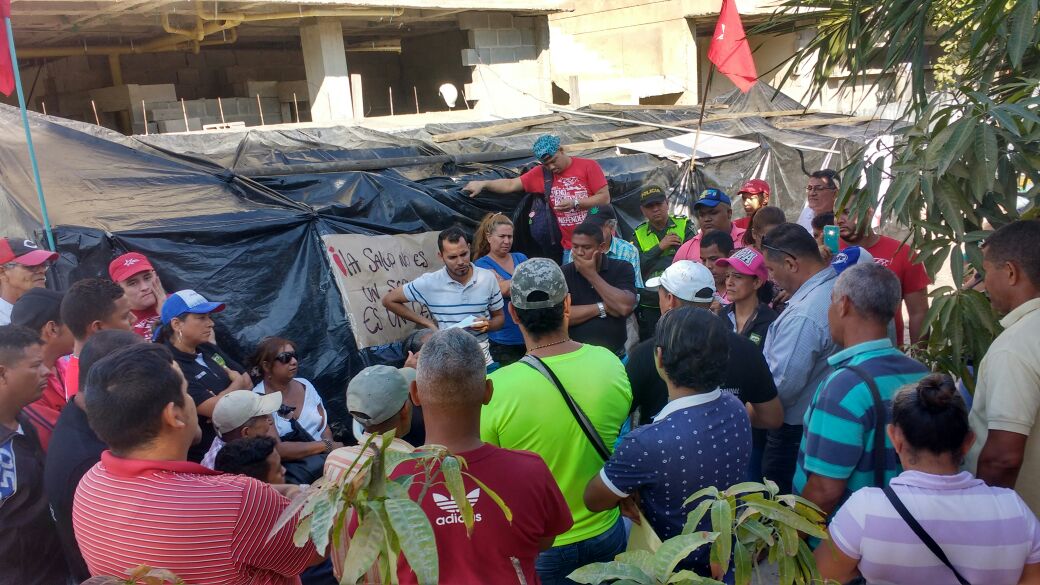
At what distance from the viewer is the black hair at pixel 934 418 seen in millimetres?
2109

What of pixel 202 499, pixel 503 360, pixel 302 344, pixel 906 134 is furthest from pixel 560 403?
pixel 302 344

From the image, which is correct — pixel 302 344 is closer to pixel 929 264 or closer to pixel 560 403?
pixel 560 403

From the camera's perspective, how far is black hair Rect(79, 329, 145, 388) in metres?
2.94

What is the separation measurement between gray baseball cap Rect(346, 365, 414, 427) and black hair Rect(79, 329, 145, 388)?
105 centimetres

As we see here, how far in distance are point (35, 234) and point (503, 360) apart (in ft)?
9.61

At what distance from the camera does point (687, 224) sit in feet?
22.4

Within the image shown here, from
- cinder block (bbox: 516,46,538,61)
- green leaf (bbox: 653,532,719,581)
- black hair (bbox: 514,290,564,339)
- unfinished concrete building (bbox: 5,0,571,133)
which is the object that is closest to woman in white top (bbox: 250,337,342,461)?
black hair (bbox: 514,290,564,339)

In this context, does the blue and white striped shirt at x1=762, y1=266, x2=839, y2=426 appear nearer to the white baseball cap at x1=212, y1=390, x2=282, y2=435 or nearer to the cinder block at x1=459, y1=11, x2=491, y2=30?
the white baseball cap at x1=212, y1=390, x2=282, y2=435

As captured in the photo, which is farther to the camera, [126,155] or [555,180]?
[555,180]

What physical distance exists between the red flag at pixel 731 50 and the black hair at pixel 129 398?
21.1 ft

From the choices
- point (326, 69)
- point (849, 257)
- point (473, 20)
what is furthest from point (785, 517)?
point (473, 20)

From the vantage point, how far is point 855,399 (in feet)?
8.46

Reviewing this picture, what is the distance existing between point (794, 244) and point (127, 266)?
3595 mm

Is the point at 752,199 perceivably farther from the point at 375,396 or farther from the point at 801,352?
the point at 375,396
